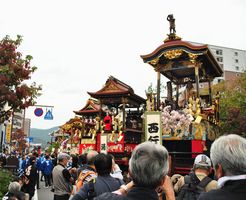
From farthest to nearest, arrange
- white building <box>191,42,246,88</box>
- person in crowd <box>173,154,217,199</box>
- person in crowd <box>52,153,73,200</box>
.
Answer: white building <box>191,42,246,88</box>, person in crowd <box>52,153,73,200</box>, person in crowd <box>173,154,217,199</box>

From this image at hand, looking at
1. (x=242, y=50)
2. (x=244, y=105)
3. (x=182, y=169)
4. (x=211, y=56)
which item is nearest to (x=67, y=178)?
(x=182, y=169)

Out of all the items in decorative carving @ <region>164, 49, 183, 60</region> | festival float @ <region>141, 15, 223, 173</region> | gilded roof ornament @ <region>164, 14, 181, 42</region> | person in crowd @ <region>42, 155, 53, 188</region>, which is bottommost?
person in crowd @ <region>42, 155, 53, 188</region>

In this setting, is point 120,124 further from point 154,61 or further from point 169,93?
point 154,61

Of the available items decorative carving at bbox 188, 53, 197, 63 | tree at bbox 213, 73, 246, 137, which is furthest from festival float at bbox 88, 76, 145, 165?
tree at bbox 213, 73, 246, 137

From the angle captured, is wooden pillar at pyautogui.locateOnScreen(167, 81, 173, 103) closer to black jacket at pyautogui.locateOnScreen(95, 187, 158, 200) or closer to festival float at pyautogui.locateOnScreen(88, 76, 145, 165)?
festival float at pyautogui.locateOnScreen(88, 76, 145, 165)

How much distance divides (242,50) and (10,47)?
57.0 meters

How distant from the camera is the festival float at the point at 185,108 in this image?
10211 millimetres

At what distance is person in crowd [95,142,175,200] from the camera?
5.85ft

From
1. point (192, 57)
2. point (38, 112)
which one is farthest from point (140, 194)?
point (38, 112)

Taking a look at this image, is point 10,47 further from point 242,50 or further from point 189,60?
point 242,50

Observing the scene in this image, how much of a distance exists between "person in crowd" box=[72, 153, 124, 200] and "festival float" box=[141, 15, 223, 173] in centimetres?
646

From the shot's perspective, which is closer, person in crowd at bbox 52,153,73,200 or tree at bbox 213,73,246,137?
person in crowd at bbox 52,153,73,200

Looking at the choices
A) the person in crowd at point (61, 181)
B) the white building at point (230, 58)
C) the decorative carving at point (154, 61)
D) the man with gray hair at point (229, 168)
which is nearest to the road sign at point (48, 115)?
the decorative carving at point (154, 61)

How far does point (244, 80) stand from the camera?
2231 cm
